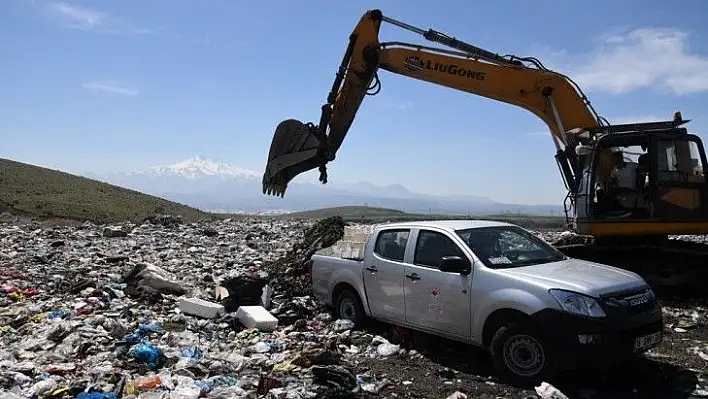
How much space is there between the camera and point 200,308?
9.13 m

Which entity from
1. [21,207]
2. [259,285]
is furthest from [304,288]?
[21,207]

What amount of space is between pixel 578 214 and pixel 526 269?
189 inches

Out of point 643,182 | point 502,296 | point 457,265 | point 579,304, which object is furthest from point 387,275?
point 643,182

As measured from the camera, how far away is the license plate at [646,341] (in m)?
5.63

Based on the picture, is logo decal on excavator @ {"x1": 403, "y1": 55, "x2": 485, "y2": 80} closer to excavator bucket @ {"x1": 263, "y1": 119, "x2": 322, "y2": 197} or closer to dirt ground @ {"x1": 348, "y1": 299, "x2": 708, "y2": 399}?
excavator bucket @ {"x1": 263, "y1": 119, "x2": 322, "y2": 197}

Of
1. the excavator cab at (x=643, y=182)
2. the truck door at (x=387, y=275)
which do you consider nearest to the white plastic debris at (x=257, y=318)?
the truck door at (x=387, y=275)

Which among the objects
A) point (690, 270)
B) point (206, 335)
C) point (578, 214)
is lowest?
point (206, 335)

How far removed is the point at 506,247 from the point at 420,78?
5.84 m

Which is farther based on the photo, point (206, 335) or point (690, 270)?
point (690, 270)

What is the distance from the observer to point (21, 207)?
31422 mm

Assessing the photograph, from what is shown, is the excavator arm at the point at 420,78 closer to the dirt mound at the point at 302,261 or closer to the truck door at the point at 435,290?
the dirt mound at the point at 302,261

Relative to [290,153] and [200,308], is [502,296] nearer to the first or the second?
[200,308]

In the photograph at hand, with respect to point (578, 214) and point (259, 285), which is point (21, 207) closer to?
point (259, 285)

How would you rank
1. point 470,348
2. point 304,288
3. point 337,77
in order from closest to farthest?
point 470,348 < point 304,288 < point 337,77
